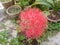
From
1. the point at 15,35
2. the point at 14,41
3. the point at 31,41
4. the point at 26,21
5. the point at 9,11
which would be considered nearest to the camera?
the point at 26,21

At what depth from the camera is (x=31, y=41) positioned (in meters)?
2.92

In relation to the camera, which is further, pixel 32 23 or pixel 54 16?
pixel 54 16

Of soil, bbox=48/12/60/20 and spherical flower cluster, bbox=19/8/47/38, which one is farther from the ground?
spherical flower cluster, bbox=19/8/47/38

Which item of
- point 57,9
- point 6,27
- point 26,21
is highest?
point 26,21

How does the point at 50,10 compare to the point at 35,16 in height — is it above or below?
below

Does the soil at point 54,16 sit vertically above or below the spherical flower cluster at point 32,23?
below

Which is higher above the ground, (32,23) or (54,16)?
(32,23)

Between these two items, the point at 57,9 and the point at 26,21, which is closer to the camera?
the point at 26,21

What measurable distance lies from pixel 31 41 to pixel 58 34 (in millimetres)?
637

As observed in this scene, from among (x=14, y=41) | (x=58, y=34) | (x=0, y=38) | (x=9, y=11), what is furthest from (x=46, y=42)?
(x=9, y=11)

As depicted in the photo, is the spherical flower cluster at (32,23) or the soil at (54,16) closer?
the spherical flower cluster at (32,23)

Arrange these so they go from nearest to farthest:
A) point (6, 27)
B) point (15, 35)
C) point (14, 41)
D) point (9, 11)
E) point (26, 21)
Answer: point (26, 21) → point (14, 41) → point (15, 35) → point (6, 27) → point (9, 11)

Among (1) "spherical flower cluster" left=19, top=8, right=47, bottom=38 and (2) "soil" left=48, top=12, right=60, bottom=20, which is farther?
(2) "soil" left=48, top=12, right=60, bottom=20

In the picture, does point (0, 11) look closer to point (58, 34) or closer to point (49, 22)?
point (49, 22)
